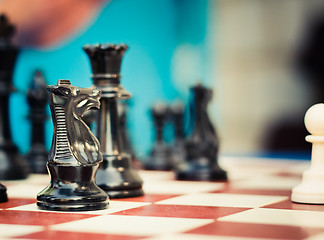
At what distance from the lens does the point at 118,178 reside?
6.05 ft

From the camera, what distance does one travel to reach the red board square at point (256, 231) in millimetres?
1221

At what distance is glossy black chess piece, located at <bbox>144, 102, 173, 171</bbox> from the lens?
292 centimetres

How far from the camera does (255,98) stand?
7.11m

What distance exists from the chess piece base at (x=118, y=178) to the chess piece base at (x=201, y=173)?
0.55 metres

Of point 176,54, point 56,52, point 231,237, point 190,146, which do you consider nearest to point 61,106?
point 231,237

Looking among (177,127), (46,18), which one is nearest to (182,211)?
(177,127)

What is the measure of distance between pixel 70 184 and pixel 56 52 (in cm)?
203

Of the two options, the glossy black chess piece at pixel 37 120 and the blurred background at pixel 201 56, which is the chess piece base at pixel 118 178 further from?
the blurred background at pixel 201 56

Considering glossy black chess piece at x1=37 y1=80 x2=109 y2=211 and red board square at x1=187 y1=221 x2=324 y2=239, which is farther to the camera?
glossy black chess piece at x1=37 y1=80 x2=109 y2=211

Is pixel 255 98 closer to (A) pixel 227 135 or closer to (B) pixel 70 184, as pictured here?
(A) pixel 227 135

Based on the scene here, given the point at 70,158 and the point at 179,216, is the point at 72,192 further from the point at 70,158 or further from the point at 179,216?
the point at 179,216

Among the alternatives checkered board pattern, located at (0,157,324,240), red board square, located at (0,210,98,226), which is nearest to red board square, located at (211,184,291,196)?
checkered board pattern, located at (0,157,324,240)

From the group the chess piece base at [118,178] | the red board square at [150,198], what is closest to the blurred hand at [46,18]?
the chess piece base at [118,178]

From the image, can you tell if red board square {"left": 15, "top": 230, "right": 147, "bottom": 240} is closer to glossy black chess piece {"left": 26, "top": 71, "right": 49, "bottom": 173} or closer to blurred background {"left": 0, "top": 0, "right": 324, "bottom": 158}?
glossy black chess piece {"left": 26, "top": 71, "right": 49, "bottom": 173}
